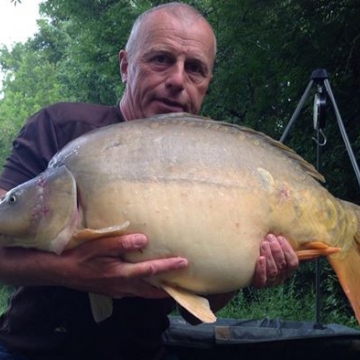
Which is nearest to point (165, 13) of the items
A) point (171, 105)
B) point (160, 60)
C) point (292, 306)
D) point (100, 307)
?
point (160, 60)

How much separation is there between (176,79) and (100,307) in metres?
0.59

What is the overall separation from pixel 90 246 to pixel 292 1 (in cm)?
445

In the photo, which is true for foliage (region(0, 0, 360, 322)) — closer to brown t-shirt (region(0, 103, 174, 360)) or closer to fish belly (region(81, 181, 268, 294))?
brown t-shirt (region(0, 103, 174, 360))

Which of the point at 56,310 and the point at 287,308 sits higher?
the point at 56,310

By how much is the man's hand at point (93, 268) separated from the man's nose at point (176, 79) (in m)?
0.54

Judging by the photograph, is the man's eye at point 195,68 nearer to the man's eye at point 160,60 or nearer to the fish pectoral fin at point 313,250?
the man's eye at point 160,60

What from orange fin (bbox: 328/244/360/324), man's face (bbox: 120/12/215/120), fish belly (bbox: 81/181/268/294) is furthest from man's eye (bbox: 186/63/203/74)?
orange fin (bbox: 328/244/360/324)

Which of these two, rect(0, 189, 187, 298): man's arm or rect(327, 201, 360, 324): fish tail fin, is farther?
rect(327, 201, 360, 324): fish tail fin

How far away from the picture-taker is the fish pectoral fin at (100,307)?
1.52 meters

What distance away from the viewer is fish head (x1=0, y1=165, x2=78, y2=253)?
52.4 inches

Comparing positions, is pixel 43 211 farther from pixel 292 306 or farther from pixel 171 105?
pixel 292 306

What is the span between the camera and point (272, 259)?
1.44 meters

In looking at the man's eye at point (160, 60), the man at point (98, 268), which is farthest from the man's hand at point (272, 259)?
the man's eye at point (160, 60)

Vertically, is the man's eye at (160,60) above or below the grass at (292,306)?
above
